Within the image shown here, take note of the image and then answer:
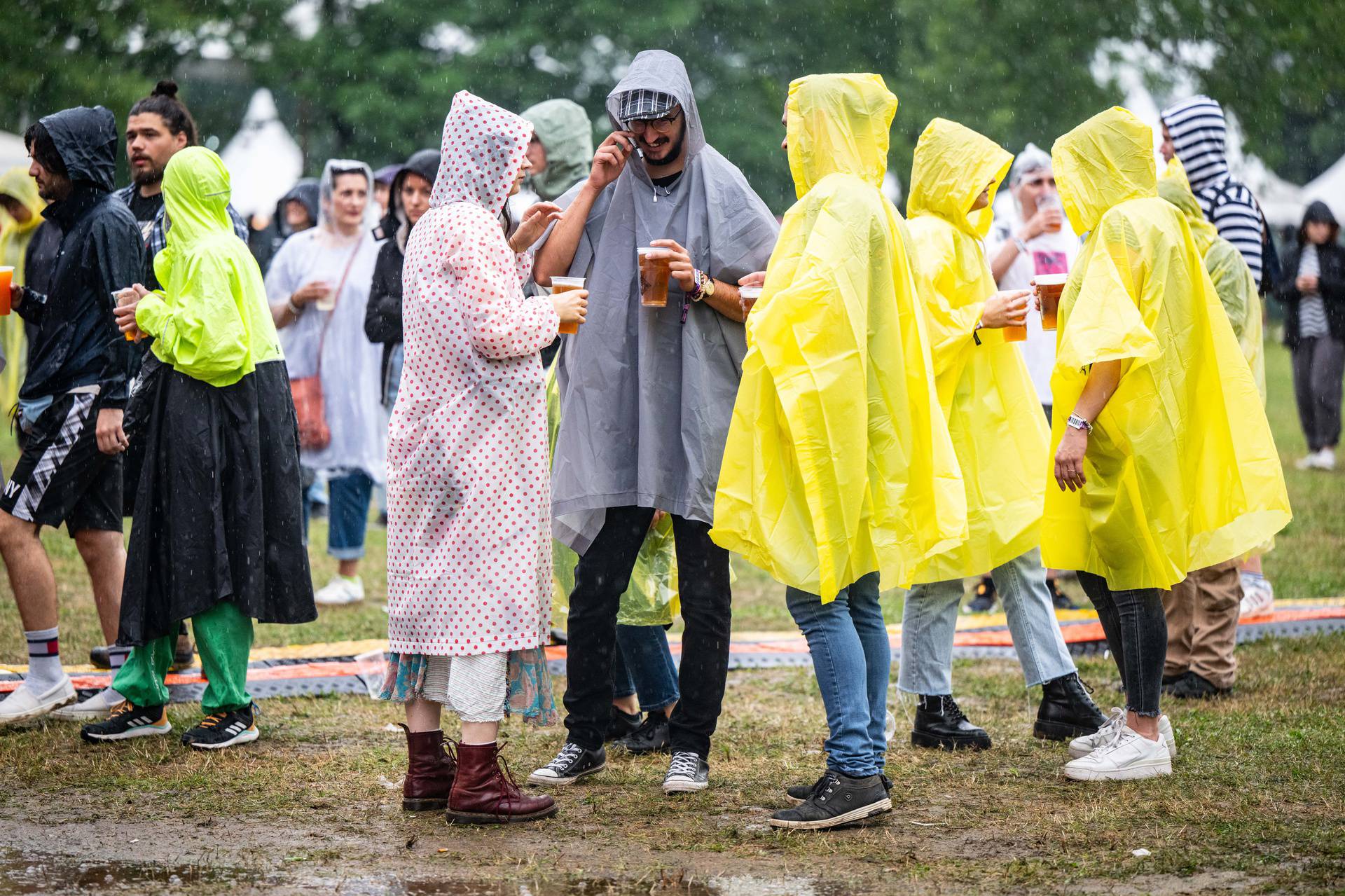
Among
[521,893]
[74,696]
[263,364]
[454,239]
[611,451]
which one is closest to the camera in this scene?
[521,893]

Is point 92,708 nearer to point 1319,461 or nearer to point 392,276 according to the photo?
point 392,276

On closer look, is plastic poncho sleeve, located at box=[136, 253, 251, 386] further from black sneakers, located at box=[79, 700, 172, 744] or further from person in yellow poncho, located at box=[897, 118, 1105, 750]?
person in yellow poncho, located at box=[897, 118, 1105, 750]

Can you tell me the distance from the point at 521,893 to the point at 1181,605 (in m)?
3.44

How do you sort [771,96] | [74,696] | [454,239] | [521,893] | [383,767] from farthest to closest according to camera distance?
[771,96]
[74,696]
[383,767]
[454,239]
[521,893]

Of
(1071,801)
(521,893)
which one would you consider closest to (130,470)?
(521,893)

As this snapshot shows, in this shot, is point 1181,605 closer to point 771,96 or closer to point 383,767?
point 383,767

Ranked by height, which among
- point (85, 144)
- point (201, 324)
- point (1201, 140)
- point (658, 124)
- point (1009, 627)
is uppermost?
point (1201, 140)

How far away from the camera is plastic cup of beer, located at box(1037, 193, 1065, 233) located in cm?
745

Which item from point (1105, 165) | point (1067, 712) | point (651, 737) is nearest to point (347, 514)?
point (651, 737)

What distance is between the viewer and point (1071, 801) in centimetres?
441

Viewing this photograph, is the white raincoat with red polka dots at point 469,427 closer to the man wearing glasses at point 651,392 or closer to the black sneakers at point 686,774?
the man wearing glasses at point 651,392

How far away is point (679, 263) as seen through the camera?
4305 millimetres

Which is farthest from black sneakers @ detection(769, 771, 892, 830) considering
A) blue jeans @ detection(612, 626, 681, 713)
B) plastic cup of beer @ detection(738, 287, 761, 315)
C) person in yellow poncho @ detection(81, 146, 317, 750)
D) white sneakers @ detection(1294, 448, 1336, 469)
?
white sneakers @ detection(1294, 448, 1336, 469)

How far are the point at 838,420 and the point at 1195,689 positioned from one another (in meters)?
2.54
